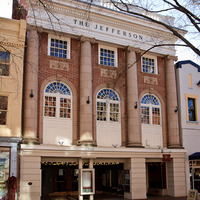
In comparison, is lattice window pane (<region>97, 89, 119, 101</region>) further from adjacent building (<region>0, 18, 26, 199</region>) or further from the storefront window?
the storefront window

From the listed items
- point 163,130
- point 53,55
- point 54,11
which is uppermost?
point 54,11

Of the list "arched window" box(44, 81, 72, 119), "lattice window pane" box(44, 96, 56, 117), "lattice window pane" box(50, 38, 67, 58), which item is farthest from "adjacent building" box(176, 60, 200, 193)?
"lattice window pane" box(44, 96, 56, 117)

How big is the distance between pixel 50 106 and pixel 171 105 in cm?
947

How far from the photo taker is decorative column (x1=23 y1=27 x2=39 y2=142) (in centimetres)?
1833

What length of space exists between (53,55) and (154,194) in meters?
12.9

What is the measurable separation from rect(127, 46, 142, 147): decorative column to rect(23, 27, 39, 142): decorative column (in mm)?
6656

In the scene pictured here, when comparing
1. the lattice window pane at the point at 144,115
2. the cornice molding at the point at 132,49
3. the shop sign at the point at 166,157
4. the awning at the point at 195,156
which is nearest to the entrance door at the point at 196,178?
the awning at the point at 195,156

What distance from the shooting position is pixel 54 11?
19.5 m

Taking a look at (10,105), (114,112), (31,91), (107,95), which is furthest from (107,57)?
(10,105)

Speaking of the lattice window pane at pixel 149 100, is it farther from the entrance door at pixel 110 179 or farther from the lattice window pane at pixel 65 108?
the lattice window pane at pixel 65 108

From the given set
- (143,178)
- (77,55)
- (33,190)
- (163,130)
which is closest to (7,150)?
(33,190)

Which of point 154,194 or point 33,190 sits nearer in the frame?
point 33,190

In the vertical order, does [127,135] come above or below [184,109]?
below

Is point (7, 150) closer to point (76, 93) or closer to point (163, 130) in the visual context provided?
point (76, 93)
